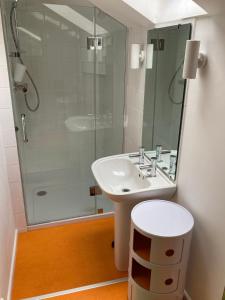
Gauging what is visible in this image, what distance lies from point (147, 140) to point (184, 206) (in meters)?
0.78

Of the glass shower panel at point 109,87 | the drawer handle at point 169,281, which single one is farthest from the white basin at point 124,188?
the glass shower panel at point 109,87

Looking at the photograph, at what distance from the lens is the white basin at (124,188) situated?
1.81 metres

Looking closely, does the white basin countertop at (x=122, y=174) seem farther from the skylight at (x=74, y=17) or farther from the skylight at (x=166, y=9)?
the skylight at (x=74, y=17)

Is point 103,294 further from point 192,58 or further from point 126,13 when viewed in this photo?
point 126,13

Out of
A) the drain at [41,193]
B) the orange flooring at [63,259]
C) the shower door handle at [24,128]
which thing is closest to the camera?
the orange flooring at [63,259]

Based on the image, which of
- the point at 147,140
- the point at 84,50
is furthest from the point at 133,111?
the point at 84,50

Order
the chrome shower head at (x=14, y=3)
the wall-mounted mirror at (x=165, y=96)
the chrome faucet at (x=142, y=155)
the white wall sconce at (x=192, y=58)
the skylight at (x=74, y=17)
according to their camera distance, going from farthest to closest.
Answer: the skylight at (x=74, y=17) → the chrome shower head at (x=14, y=3) → the chrome faucet at (x=142, y=155) → the wall-mounted mirror at (x=165, y=96) → the white wall sconce at (x=192, y=58)

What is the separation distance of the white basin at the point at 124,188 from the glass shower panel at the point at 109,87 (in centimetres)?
73

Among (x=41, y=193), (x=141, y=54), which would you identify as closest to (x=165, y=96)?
(x=141, y=54)

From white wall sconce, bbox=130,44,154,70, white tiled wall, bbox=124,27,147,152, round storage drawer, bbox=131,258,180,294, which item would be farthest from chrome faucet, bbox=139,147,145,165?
round storage drawer, bbox=131,258,180,294

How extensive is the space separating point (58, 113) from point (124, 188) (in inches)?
50.6

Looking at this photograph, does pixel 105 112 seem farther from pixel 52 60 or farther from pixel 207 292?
pixel 207 292

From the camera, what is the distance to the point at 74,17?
2582mm

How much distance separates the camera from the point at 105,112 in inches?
117
